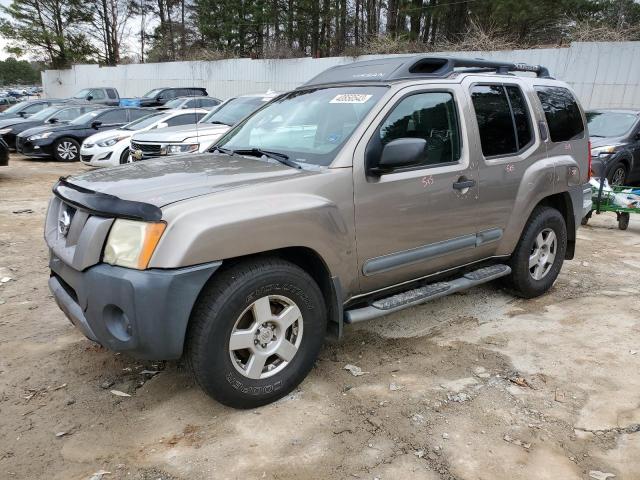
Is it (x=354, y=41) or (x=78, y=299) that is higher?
(x=354, y=41)

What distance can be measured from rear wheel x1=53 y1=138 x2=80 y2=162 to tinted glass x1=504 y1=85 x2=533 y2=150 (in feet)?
41.9

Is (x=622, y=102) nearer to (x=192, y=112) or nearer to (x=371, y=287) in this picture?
(x=192, y=112)

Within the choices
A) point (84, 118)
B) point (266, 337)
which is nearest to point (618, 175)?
point (266, 337)

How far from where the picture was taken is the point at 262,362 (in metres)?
3.01

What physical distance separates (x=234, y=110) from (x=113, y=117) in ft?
21.1

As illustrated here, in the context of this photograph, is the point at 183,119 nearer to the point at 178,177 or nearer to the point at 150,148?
the point at 150,148

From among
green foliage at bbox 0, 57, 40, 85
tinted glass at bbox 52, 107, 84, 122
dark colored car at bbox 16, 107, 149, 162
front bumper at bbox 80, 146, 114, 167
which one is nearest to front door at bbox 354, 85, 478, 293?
front bumper at bbox 80, 146, 114, 167

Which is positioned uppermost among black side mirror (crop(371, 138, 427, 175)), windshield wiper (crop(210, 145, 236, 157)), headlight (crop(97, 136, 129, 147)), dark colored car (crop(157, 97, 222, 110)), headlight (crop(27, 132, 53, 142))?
black side mirror (crop(371, 138, 427, 175))

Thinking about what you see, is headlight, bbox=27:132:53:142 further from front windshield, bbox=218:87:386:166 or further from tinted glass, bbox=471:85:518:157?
tinted glass, bbox=471:85:518:157

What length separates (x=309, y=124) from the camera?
3734 millimetres

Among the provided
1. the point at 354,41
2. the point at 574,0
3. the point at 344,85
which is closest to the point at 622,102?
the point at 574,0

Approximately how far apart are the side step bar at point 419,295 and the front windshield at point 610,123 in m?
6.85

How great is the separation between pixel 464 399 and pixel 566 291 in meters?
2.53

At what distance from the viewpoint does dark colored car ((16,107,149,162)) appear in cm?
1380
